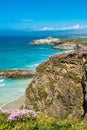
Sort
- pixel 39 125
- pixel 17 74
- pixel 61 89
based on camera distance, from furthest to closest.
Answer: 1. pixel 17 74
2. pixel 61 89
3. pixel 39 125

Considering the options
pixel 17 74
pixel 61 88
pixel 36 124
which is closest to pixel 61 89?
pixel 61 88

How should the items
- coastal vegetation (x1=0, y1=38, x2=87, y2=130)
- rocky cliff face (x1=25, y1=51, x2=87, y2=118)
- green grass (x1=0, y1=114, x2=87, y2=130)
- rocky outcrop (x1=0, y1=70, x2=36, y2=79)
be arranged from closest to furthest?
green grass (x1=0, y1=114, x2=87, y2=130)
coastal vegetation (x1=0, y1=38, x2=87, y2=130)
rocky cliff face (x1=25, y1=51, x2=87, y2=118)
rocky outcrop (x1=0, y1=70, x2=36, y2=79)

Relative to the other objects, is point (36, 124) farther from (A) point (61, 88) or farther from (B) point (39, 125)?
(A) point (61, 88)

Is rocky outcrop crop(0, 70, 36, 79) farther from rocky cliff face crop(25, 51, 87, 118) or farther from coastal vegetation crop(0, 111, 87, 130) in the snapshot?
coastal vegetation crop(0, 111, 87, 130)

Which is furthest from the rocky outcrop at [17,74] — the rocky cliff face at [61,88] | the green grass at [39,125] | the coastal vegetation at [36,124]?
the green grass at [39,125]

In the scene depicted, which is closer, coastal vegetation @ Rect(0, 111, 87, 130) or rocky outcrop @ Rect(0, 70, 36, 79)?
coastal vegetation @ Rect(0, 111, 87, 130)

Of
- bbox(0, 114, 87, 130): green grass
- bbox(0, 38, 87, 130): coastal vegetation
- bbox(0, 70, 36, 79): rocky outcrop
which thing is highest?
bbox(0, 114, 87, 130): green grass

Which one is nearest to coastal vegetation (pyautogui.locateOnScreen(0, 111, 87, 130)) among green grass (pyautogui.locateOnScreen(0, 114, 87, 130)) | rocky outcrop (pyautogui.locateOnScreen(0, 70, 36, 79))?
green grass (pyautogui.locateOnScreen(0, 114, 87, 130))

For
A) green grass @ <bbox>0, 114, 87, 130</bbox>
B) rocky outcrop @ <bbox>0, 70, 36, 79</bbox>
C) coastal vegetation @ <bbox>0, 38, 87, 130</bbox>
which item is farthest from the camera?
rocky outcrop @ <bbox>0, 70, 36, 79</bbox>

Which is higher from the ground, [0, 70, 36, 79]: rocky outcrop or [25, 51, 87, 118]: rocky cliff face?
[25, 51, 87, 118]: rocky cliff face

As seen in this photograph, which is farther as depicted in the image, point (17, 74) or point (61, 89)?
point (17, 74)
